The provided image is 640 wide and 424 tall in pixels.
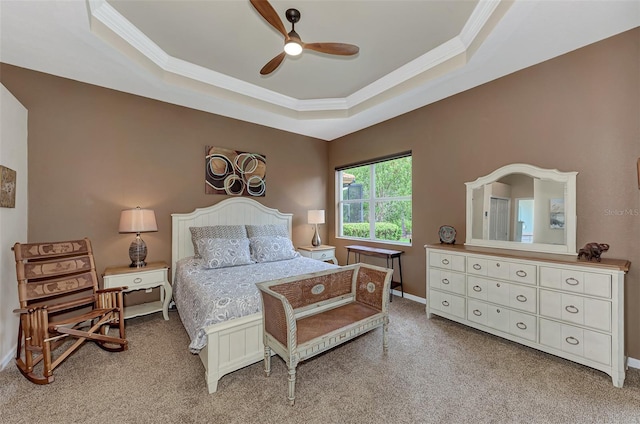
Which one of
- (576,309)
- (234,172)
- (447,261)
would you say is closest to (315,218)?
(234,172)

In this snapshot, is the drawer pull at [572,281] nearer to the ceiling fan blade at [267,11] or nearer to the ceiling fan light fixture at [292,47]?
the ceiling fan light fixture at [292,47]

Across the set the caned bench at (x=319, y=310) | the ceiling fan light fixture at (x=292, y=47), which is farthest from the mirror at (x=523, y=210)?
the ceiling fan light fixture at (x=292, y=47)

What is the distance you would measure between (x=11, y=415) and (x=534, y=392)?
3.57 m

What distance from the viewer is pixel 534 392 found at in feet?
6.27

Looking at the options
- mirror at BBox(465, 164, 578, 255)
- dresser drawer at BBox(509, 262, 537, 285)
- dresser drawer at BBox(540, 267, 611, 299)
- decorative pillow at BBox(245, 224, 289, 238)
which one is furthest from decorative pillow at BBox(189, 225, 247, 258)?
dresser drawer at BBox(540, 267, 611, 299)

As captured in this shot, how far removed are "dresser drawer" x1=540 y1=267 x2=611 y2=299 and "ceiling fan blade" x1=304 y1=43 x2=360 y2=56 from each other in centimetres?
256

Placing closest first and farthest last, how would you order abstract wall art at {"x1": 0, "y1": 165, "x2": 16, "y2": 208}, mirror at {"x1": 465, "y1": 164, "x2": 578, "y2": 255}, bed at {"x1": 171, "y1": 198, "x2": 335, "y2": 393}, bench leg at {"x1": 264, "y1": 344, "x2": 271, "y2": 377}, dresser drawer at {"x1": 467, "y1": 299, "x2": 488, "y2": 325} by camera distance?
bed at {"x1": 171, "y1": 198, "x2": 335, "y2": 393} → bench leg at {"x1": 264, "y1": 344, "x2": 271, "y2": 377} → abstract wall art at {"x1": 0, "y1": 165, "x2": 16, "y2": 208} → mirror at {"x1": 465, "y1": 164, "x2": 578, "y2": 255} → dresser drawer at {"x1": 467, "y1": 299, "x2": 488, "y2": 325}

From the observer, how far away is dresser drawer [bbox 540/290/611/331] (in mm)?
2025

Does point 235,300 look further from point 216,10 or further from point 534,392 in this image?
point 216,10

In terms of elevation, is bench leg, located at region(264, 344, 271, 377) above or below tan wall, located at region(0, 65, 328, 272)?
below

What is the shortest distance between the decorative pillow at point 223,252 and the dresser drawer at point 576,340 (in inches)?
121

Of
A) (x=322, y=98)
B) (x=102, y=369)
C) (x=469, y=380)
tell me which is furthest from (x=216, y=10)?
(x=469, y=380)

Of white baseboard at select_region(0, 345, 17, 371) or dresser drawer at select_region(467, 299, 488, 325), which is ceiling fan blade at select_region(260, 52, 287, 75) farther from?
white baseboard at select_region(0, 345, 17, 371)

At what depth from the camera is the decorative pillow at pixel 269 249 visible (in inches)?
137
